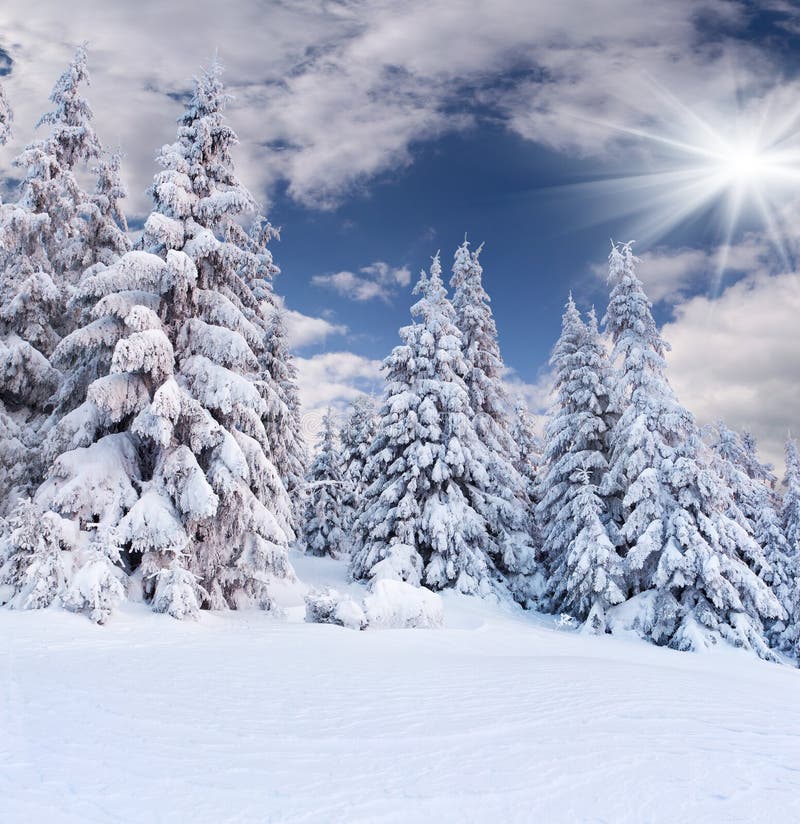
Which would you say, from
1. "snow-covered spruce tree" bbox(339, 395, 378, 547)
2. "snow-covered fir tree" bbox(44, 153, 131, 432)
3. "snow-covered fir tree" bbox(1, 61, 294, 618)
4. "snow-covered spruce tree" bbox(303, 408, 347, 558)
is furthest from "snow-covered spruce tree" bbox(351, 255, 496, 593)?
"snow-covered spruce tree" bbox(339, 395, 378, 547)

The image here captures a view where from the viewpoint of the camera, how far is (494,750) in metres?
4.27

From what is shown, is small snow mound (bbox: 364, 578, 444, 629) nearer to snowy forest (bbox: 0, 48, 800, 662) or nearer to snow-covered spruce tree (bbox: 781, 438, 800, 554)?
snowy forest (bbox: 0, 48, 800, 662)

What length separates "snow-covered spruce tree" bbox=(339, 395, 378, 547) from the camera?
3722cm

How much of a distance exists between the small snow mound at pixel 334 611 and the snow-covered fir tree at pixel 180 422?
1111 mm

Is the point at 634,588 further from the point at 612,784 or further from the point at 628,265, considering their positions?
the point at 612,784

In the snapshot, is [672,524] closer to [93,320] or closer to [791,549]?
[791,549]

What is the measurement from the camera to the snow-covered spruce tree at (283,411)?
19.9m

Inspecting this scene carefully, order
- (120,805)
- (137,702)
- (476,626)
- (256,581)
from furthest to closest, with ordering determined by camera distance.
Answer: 1. (476,626)
2. (256,581)
3. (137,702)
4. (120,805)

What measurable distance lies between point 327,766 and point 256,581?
10.4 meters

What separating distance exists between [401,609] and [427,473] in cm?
801

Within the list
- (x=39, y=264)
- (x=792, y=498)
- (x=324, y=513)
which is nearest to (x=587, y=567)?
(x=792, y=498)

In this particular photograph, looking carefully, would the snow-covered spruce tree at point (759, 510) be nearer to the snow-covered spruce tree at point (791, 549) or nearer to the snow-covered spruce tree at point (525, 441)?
the snow-covered spruce tree at point (791, 549)

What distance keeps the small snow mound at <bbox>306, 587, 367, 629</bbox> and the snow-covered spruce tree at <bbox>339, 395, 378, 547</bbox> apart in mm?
23522

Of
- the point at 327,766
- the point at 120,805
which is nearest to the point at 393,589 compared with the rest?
the point at 327,766
